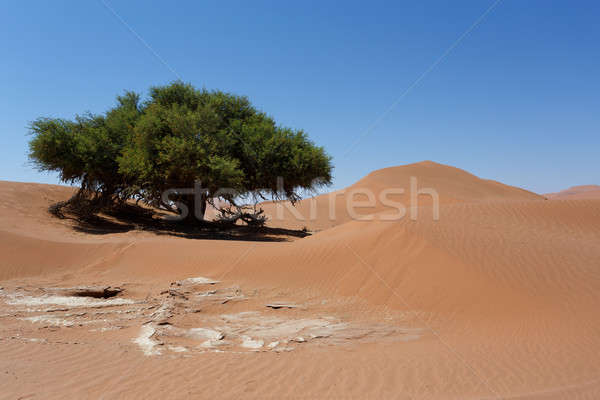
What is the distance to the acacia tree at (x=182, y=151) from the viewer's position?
49.2 feet

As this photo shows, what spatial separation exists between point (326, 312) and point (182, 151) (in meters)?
10.1

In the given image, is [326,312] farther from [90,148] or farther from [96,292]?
[90,148]

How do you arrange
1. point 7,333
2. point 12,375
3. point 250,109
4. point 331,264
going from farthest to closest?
point 250,109 < point 331,264 < point 7,333 < point 12,375

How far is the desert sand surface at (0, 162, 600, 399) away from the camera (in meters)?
3.80

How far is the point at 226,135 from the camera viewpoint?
16750 mm

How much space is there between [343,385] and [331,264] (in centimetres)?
499

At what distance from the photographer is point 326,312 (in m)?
6.57

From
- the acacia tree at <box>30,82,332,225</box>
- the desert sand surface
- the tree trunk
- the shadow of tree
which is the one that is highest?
the acacia tree at <box>30,82,332,225</box>

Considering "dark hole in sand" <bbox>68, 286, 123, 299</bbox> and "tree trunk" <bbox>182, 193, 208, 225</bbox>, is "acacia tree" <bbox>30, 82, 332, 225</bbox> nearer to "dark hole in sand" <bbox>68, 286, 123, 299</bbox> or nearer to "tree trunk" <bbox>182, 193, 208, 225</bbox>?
"tree trunk" <bbox>182, 193, 208, 225</bbox>

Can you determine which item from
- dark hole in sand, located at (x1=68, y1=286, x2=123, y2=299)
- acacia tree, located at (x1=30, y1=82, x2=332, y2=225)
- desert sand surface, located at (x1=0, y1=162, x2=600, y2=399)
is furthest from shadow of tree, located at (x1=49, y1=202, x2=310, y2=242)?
dark hole in sand, located at (x1=68, y1=286, x2=123, y2=299)

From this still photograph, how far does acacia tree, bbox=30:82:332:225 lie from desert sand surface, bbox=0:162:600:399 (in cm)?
424

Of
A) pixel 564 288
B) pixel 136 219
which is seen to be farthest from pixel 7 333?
pixel 136 219

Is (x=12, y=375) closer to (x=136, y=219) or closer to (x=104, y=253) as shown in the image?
(x=104, y=253)

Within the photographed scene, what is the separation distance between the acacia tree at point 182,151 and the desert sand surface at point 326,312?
4.24m
